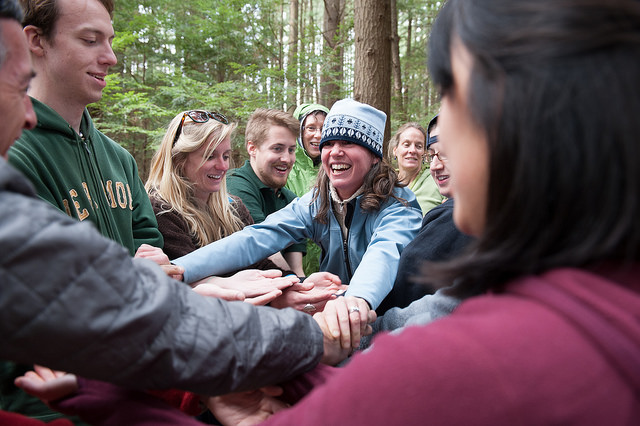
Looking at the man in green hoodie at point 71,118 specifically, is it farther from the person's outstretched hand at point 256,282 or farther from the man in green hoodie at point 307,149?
the man in green hoodie at point 307,149

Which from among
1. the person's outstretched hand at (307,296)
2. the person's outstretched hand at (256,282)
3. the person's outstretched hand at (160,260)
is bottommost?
the person's outstretched hand at (307,296)

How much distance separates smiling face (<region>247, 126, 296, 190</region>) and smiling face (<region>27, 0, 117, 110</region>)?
2489mm

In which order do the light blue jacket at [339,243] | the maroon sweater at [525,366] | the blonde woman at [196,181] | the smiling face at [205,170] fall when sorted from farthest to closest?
the smiling face at [205,170]
the blonde woman at [196,181]
the light blue jacket at [339,243]
the maroon sweater at [525,366]

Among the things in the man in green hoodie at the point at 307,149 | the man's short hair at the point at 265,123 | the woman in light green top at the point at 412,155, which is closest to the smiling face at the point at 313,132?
the man in green hoodie at the point at 307,149

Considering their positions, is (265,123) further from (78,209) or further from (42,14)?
(78,209)

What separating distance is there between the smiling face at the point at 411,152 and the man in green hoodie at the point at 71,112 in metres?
4.07

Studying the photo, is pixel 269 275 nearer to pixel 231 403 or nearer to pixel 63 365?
pixel 231 403

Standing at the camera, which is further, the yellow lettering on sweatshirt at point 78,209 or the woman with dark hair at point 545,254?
the yellow lettering on sweatshirt at point 78,209

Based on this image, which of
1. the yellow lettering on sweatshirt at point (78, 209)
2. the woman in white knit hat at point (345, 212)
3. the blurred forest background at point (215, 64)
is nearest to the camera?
the yellow lettering on sweatshirt at point (78, 209)

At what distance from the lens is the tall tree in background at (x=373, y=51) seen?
5367 mm

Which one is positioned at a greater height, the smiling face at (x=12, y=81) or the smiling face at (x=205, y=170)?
the smiling face at (x=12, y=81)

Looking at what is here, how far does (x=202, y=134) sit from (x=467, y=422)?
11.5 feet

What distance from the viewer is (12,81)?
115 centimetres

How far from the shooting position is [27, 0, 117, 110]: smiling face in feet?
7.54
